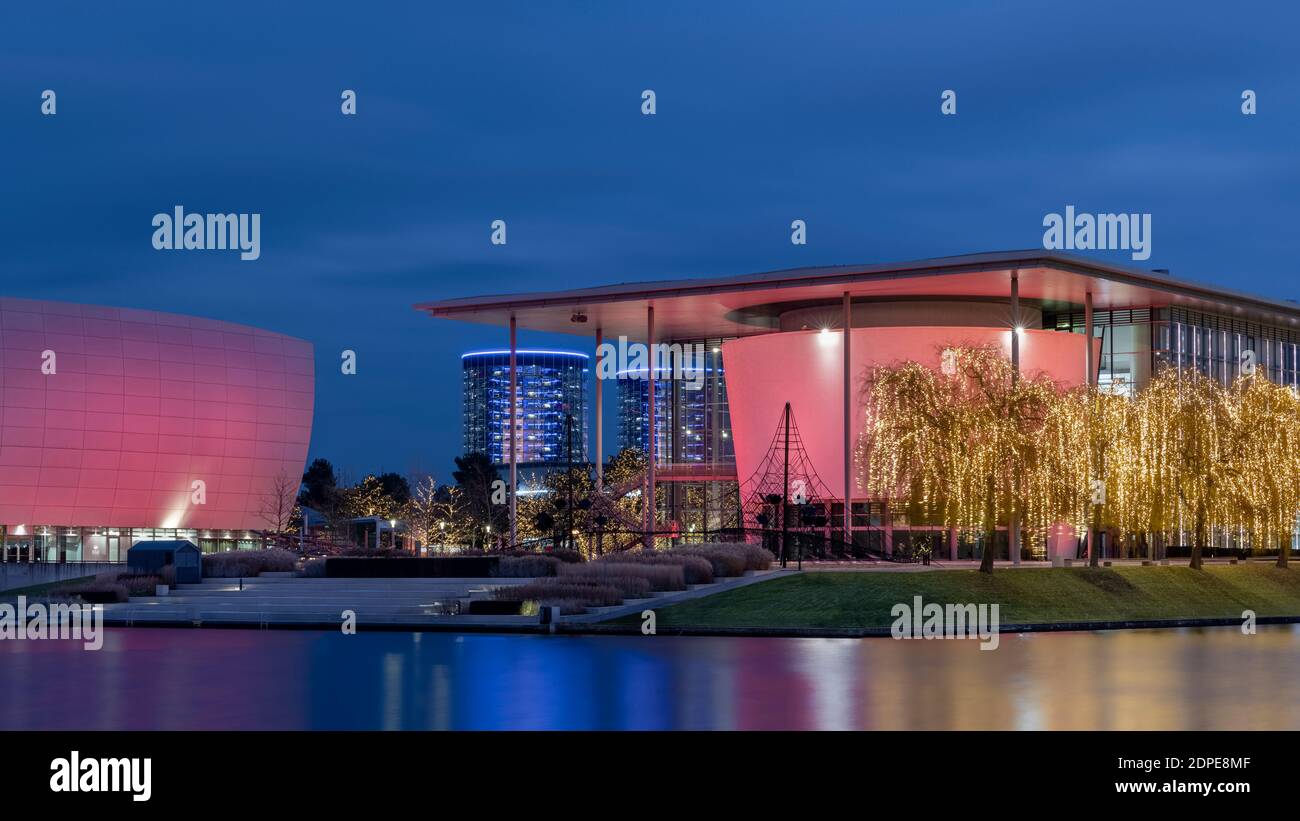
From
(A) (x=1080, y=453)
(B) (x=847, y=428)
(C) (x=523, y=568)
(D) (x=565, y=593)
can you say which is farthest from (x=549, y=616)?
(B) (x=847, y=428)

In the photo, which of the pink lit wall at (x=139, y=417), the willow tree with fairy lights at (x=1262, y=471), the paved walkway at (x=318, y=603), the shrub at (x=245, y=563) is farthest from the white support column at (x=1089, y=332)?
the pink lit wall at (x=139, y=417)

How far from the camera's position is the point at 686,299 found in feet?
200

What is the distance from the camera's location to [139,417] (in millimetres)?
93812

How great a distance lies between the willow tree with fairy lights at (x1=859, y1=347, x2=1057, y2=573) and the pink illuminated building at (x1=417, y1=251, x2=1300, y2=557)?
28.2 feet

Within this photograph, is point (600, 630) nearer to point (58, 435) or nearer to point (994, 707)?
point (994, 707)

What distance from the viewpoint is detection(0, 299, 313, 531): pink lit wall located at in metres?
89.1

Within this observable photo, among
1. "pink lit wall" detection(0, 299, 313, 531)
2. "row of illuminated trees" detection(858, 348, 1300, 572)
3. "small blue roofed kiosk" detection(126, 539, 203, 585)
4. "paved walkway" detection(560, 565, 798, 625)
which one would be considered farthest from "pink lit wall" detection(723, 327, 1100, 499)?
"pink lit wall" detection(0, 299, 313, 531)

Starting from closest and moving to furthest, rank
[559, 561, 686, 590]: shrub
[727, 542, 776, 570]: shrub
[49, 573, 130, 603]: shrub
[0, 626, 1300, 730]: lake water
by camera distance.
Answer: [0, 626, 1300, 730]: lake water, [559, 561, 686, 590]: shrub, [49, 573, 130, 603]: shrub, [727, 542, 776, 570]: shrub

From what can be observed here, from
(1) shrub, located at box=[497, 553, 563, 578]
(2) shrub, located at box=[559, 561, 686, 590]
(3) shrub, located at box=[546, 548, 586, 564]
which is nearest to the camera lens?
(2) shrub, located at box=[559, 561, 686, 590]

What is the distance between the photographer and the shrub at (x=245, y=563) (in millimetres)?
49000

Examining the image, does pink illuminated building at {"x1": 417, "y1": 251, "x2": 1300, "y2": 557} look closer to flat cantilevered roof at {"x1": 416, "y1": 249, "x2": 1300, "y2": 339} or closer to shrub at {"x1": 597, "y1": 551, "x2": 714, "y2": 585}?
flat cantilevered roof at {"x1": 416, "y1": 249, "x2": 1300, "y2": 339}

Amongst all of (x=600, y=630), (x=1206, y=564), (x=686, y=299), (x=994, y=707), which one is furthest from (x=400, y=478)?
(x=994, y=707)

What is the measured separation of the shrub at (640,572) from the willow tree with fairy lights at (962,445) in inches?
302

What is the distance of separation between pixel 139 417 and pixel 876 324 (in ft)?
167
